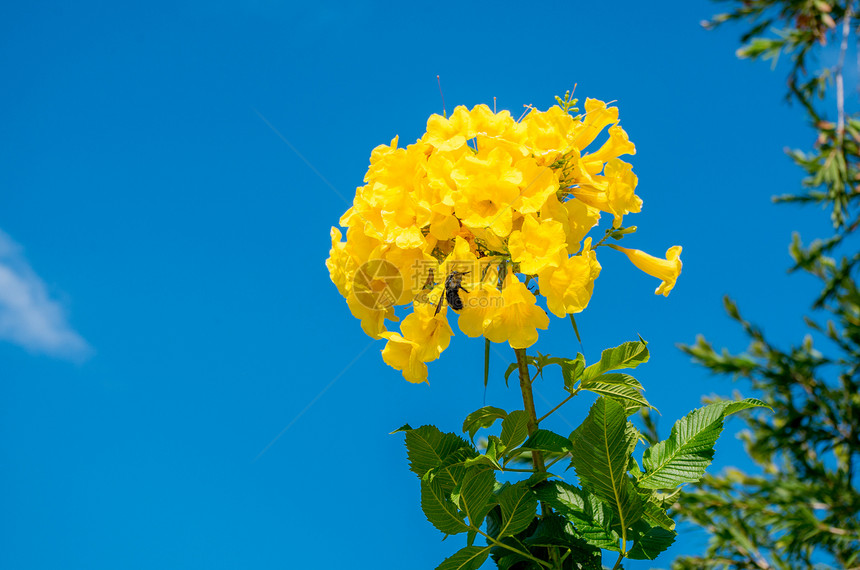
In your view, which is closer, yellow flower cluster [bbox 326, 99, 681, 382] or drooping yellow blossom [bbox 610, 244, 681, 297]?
yellow flower cluster [bbox 326, 99, 681, 382]

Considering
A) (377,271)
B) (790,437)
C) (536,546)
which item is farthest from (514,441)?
(790,437)

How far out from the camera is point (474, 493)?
1.11 metres

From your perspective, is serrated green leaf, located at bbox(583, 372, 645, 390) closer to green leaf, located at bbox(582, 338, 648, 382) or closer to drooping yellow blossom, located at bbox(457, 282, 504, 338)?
green leaf, located at bbox(582, 338, 648, 382)

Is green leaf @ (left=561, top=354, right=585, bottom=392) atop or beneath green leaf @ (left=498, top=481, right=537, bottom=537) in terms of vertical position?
atop

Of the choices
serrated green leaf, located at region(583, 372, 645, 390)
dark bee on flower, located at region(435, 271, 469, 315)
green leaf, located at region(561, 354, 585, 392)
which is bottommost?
serrated green leaf, located at region(583, 372, 645, 390)

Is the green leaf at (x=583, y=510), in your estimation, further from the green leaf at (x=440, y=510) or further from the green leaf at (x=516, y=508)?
the green leaf at (x=440, y=510)

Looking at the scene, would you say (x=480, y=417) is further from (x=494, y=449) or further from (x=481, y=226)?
(x=481, y=226)

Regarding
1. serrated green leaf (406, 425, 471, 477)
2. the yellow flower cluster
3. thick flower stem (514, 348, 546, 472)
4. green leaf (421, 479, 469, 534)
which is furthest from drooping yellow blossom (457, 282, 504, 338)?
green leaf (421, 479, 469, 534)

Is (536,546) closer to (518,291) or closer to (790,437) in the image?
(518,291)

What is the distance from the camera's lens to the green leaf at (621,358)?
1177 mm

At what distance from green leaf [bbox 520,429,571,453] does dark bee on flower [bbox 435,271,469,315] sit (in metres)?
0.29

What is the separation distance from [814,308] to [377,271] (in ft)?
17.9

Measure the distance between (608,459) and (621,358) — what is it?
217mm

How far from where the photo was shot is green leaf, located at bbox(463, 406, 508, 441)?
3.85 feet
